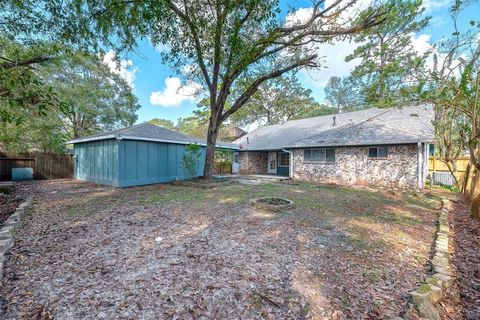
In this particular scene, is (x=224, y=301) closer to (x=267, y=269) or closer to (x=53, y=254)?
(x=267, y=269)

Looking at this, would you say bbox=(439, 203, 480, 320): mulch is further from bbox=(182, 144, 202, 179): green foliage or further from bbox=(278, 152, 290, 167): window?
bbox=(278, 152, 290, 167): window

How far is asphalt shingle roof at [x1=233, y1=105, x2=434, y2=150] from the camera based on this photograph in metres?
10.4

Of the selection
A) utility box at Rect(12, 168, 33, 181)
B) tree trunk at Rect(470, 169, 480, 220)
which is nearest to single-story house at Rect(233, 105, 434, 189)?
tree trunk at Rect(470, 169, 480, 220)

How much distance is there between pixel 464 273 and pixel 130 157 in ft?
35.4

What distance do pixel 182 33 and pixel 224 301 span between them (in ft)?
31.2

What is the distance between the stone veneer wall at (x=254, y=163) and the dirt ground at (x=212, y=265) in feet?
41.3

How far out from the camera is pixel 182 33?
8914mm

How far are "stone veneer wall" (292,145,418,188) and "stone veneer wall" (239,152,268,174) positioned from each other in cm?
503

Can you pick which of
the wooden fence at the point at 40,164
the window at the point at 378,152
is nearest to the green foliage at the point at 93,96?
the wooden fence at the point at 40,164

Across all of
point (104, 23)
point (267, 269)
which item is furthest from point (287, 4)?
point (267, 269)

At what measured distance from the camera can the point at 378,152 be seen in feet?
35.8

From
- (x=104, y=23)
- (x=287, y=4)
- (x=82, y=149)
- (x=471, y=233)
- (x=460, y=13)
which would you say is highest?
(x=287, y=4)

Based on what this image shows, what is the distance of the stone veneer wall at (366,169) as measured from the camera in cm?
1012

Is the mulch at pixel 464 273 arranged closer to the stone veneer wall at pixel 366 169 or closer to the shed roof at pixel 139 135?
the stone veneer wall at pixel 366 169
